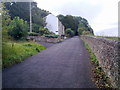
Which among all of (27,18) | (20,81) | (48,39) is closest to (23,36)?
(48,39)

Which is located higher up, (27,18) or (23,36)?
(27,18)

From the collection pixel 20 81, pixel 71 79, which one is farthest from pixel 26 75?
pixel 71 79

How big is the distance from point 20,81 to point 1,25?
2.87 metres

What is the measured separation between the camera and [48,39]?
18188 mm

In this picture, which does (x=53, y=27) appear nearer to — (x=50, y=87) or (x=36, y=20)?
(x=36, y=20)

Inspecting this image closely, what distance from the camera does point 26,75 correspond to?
4.26m

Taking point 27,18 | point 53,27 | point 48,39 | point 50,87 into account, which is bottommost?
point 50,87

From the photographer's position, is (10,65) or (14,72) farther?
(10,65)

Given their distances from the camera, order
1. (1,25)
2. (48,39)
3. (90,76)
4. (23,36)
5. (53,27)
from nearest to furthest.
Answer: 1. (90,76)
2. (1,25)
3. (23,36)
4. (48,39)
5. (53,27)

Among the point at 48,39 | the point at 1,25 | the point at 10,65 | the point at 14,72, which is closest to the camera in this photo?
the point at 14,72

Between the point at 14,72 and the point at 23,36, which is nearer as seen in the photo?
the point at 14,72

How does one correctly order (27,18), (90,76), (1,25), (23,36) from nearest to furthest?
(90,76), (1,25), (23,36), (27,18)

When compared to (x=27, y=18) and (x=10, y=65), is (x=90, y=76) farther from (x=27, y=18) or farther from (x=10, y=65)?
(x=27, y=18)

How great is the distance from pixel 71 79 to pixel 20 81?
1843mm
